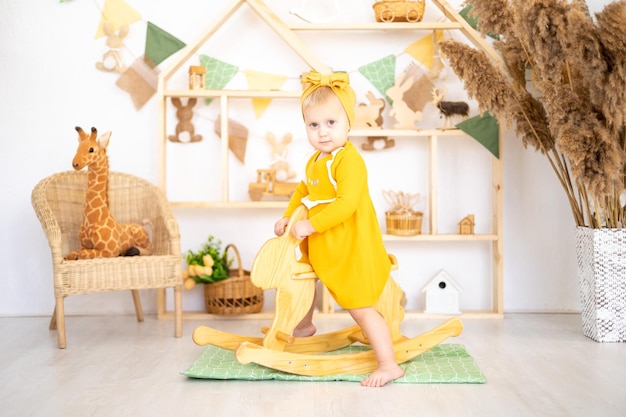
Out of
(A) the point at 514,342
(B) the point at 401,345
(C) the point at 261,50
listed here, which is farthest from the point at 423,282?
(C) the point at 261,50

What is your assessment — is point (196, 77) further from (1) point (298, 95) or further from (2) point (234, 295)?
(2) point (234, 295)

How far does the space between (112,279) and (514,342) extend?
5.57 ft

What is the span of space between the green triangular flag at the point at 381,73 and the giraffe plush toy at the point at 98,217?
1.33 metres

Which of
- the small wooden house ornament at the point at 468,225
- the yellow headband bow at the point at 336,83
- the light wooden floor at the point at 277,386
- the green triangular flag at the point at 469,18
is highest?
the green triangular flag at the point at 469,18

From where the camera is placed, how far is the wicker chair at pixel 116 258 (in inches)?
115

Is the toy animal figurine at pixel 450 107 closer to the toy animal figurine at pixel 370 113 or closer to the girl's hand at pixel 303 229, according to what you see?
the toy animal figurine at pixel 370 113

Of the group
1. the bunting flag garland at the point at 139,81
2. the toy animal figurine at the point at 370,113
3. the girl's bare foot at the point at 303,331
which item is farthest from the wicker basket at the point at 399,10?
the girl's bare foot at the point at 303,331

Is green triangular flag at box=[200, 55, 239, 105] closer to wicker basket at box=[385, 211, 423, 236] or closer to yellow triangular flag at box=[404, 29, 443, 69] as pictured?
yellow triangular flag at box=[404, 29, 443, 69]

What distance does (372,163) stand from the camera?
146 inches

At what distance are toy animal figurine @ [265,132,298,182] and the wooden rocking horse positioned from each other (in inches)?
43.8

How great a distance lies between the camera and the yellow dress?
238 centimetres

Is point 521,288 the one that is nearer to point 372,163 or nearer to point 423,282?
point 423,282

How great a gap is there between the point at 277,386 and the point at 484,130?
177 centimetres

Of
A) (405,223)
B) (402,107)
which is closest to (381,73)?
(402,107)
